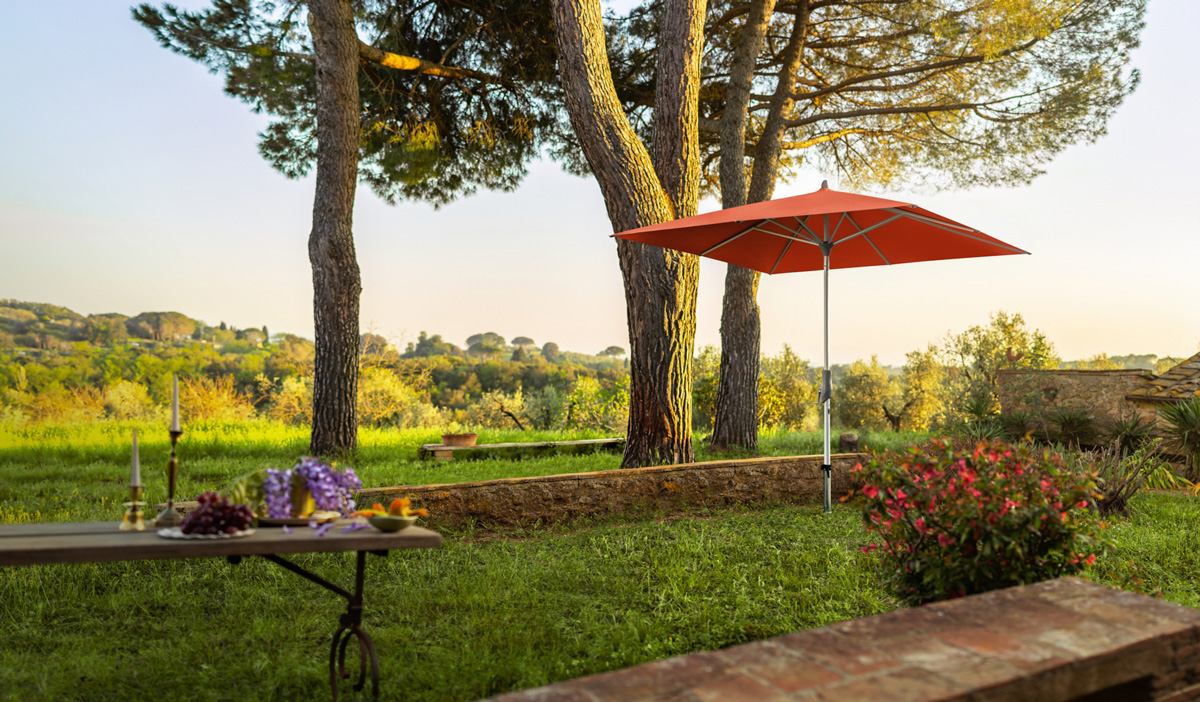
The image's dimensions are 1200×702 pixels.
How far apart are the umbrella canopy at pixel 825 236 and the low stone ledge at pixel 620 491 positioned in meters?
0.63

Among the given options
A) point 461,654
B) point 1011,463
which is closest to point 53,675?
point 461,654

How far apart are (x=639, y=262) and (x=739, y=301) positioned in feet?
9.51

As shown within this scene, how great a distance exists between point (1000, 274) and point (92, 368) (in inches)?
758

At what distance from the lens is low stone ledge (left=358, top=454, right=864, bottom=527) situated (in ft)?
15.8

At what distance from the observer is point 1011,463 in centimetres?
255

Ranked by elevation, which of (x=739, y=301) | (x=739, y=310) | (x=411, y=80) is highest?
(x=411, y=80)

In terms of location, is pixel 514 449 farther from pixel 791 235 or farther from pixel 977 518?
pixel 977 518

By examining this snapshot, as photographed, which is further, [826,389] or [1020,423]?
[1020,423]

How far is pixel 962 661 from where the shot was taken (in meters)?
1.52

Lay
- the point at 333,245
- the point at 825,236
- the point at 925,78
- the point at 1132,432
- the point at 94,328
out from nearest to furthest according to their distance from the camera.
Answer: the point at 825,236 < the point at 333,245 < the point at 1132,432 < the point at 925,78 < the point at 94,328

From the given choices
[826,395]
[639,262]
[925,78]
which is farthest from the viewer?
[925,78]

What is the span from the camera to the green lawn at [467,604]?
2.59m

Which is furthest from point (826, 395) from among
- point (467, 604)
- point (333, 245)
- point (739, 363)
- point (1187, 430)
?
point (333, 245)

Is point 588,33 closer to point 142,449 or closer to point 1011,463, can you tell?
point 1011,463
